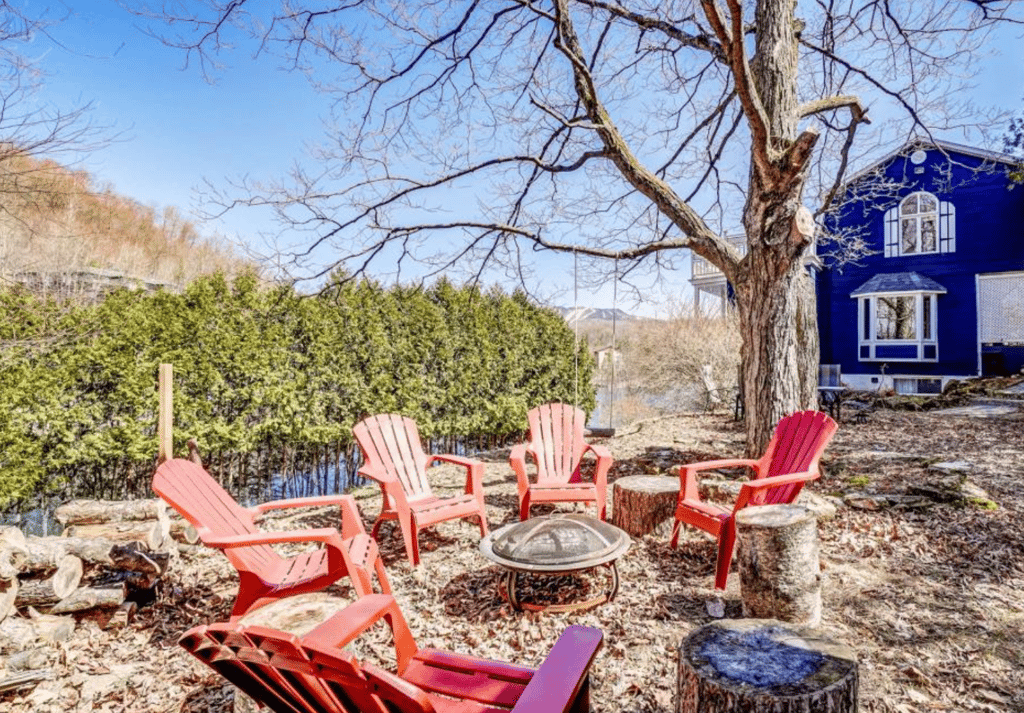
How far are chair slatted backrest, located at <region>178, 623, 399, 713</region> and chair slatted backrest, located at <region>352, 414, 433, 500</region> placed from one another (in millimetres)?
2653

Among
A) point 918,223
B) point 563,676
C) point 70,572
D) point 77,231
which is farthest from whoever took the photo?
point 918,223

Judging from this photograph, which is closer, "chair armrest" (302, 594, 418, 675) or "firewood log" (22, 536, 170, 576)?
"chair armrest" (302, 594, 418, 675)

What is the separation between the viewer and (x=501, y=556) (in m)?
2.67

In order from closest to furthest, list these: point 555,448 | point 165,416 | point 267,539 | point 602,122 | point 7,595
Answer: point 267,539
point 7,595
point 165,416
point 555,448
point 602,122

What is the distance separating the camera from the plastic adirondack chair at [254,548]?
2.42 m

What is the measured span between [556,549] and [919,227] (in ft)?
53.3

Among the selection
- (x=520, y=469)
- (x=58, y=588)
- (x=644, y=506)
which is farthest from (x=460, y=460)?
(x=58, y=588)

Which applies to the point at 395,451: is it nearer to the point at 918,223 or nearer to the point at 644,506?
the point at 644,506

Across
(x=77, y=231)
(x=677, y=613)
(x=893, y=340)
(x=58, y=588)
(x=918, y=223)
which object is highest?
(x=918, y=223)

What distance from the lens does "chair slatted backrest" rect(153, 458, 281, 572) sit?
2461 mm

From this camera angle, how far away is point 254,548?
8.95ft

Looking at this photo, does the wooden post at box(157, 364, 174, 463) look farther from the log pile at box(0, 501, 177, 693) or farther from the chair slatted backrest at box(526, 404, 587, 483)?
the chair slatted backrest at box(526, 404, 587, 483)

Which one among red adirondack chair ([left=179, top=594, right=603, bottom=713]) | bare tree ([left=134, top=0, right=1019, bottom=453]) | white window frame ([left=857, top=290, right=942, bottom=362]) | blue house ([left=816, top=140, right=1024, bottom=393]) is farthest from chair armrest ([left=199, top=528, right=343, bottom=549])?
white window frame ([left=857, top=290, right=942, bottom=362])

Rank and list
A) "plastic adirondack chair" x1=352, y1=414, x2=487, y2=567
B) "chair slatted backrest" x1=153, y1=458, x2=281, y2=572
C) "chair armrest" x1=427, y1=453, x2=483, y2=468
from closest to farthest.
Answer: "chair slatted backrest" x1=153, y1=458, x2=281, y2=572 → "plastic adirondack chair" x1=352, y1=414, x2=487, y2=567 → "chair armrest" x1=427, y1=453, x2=483, y2=468
